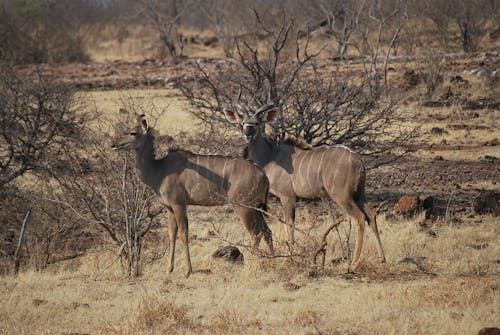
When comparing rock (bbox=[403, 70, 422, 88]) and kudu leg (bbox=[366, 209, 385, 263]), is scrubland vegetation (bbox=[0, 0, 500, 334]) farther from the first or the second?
rock (bbox=[403, 70, 422, 88])

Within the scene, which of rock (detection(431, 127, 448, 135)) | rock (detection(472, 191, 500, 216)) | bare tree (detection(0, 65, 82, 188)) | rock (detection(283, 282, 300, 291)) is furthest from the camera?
rock (detection(431, 127, 448, 135))

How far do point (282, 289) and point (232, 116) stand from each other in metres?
3.13

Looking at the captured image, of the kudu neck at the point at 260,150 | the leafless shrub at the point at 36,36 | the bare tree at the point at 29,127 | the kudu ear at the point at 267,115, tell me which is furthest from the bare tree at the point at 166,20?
the kudu neck at the point at 260,150

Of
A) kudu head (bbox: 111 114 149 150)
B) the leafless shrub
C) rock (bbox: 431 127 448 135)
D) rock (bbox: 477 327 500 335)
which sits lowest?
rock (bbox: 477 327 500 335)

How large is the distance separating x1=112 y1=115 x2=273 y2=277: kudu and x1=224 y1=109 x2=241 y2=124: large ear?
123 centimetres

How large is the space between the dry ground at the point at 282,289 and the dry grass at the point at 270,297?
0.04ft

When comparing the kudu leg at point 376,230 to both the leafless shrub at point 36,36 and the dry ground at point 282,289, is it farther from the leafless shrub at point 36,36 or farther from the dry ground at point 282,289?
the leafless shrub at point 36,36

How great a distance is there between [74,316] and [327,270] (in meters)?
2.38

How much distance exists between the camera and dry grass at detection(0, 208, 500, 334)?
5793 mm

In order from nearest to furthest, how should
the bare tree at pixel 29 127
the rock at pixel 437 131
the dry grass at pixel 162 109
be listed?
the bare tree at pixel 29 127
the rock at pixel 437 131
the dry grass at pixel 162 109

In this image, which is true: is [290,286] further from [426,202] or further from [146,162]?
[426,202]

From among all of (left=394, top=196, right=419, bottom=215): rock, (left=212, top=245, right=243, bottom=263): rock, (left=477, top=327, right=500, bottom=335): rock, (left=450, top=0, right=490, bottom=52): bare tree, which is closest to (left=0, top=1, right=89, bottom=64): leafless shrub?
(left=450, top=0, right=490, bottom=52): bare tree

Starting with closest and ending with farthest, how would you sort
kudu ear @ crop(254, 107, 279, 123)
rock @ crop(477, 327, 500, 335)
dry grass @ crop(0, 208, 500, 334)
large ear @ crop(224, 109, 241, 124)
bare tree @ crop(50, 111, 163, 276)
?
rock @ crop(477, 327, 500, 335), dry grass @ crop(0, 208, 500, 334), bare tree @ crop(50, 111, 163, 276), kudu ear @ crop(254, 107, 279, 123), large ear @ crop(224, 109, 241, 124)

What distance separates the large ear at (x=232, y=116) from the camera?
8.99 m
